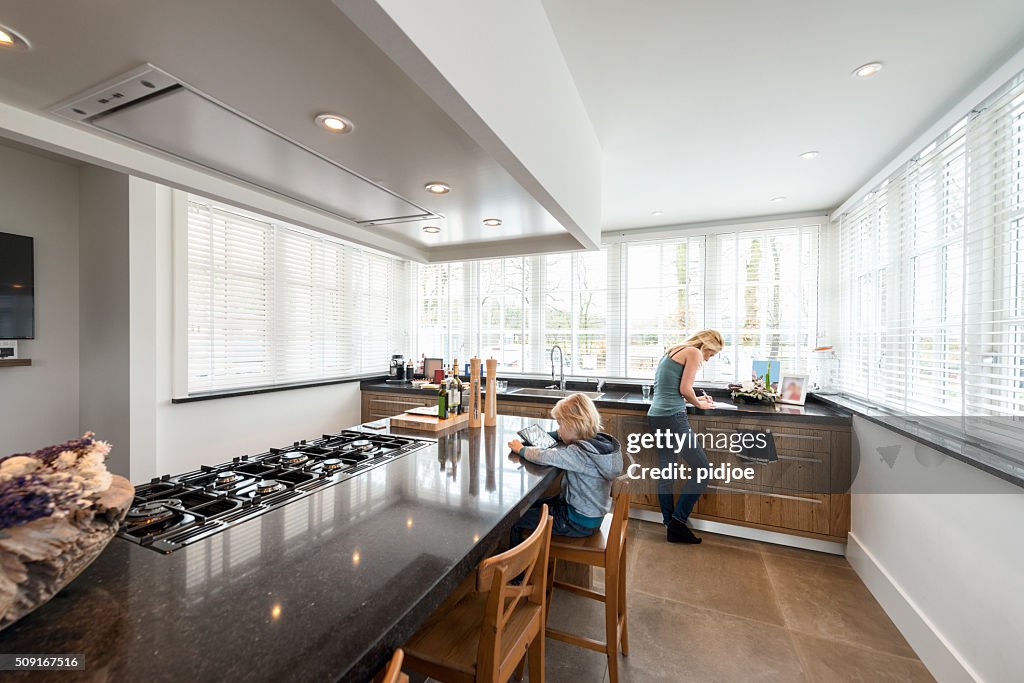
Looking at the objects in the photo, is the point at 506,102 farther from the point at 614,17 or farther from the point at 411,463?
the point at 411,463

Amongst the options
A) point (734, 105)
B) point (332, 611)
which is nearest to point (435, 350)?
point (734, 105)

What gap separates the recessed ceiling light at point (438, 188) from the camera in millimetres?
1783

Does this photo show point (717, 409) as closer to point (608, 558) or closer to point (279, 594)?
point (608, 558)

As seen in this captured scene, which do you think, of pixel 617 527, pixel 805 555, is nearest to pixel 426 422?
pixel 617 527

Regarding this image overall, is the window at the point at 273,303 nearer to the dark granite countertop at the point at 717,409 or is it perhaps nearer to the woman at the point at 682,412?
the dark granite countertop at the point at 717,409

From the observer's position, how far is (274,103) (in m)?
1.21

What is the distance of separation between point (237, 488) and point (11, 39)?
1230 millimetres

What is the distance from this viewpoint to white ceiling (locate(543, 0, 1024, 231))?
4.82 feet

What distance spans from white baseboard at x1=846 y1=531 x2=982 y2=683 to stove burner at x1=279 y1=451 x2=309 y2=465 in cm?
261

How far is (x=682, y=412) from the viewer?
9.77 ft

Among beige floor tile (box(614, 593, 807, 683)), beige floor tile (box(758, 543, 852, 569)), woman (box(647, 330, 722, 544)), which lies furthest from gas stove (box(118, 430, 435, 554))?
beige floor tile (box(758, 543, 852, 569))

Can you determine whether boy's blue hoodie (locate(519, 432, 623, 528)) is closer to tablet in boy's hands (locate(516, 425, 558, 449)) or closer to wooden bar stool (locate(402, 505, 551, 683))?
tablet in boy's hands (locate(516, 425, 558, 449))

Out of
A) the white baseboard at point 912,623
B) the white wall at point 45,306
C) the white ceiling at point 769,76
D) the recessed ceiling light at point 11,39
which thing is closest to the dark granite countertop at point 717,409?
the white baseboard at point 912,623

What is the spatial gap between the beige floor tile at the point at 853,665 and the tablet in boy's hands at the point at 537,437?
146 cm
